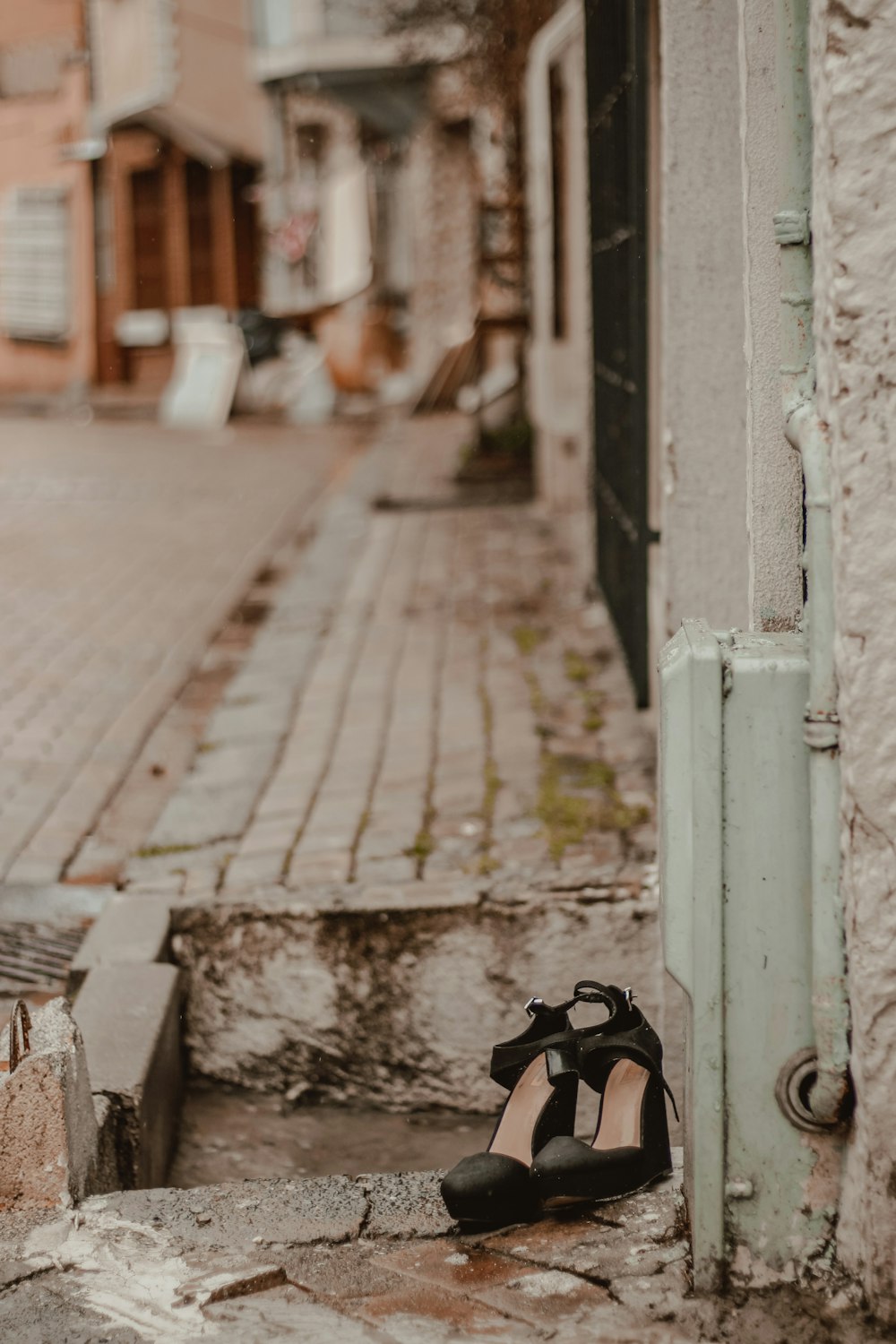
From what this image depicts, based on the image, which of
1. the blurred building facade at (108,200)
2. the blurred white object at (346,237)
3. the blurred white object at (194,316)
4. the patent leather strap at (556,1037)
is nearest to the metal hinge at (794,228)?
the patent leather strap at (556,1037)

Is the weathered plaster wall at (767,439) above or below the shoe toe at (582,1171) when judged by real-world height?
above

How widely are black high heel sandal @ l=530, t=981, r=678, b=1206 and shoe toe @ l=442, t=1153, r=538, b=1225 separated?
0.03m

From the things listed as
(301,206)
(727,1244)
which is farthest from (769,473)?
(301,206)

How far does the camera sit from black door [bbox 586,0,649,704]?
4438mm

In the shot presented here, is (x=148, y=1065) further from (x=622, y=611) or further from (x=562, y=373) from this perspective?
(x=562, y=373)

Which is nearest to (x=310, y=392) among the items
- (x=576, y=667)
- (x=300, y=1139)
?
(x=576, y=667)

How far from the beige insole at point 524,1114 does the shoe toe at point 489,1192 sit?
65 mm

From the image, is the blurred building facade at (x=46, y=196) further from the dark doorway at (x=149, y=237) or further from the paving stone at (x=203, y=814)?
the paving stone at (x=203, y=814)

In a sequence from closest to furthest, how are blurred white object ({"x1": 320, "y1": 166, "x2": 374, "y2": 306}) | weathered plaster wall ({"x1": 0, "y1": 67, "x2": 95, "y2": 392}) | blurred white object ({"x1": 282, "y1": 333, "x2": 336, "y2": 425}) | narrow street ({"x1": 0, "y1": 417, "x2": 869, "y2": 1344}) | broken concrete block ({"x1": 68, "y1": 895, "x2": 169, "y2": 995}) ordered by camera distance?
narrow street ({"x1": 0, "y1": 417, "x2": 869, "y2": 1344}) < broken concrete block ({"x1": 68, "y1": 895, "x2": 169, "y2": 995}) < blurred white object ({"x1": 282, "y1": 333, "x2": 336, "y2": 425}) < blurred white object ({"x1": 320, "y1": 166, "x2": 374, "y2": 306}) < weathered plaster wall ({"x1": 0, "y1": 67, "x2": 95, "y2": 392})

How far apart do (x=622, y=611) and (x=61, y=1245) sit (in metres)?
3.58

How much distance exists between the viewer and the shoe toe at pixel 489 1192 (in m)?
2.14

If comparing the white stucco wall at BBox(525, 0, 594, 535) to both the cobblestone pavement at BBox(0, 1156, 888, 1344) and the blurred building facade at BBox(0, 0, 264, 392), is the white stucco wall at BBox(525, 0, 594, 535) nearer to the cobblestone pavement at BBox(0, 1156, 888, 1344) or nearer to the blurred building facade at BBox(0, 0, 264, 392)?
the cobblestone pavement at BBox(0, 1156, 888, 1344)

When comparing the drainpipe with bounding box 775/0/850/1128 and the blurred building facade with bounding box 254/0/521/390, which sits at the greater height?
the blurred building facade with bounding box 254/0/521/390

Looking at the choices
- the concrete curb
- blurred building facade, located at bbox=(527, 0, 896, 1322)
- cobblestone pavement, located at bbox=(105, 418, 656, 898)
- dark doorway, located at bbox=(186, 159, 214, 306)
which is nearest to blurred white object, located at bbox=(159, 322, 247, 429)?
dark doorway, located at bbox=(186, 159, 214, 306)
